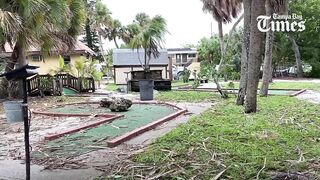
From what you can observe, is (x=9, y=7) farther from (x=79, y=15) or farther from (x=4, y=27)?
(x=79, y=15)

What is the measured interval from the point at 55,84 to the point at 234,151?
15361 millimetres

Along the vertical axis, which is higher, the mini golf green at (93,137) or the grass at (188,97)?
the grass at (188,97)

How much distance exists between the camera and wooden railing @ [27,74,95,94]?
749 inches

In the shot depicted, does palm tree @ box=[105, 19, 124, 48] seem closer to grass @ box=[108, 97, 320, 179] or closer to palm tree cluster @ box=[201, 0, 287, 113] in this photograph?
palm tree cluster @ box=[201, 0, 287, 113]

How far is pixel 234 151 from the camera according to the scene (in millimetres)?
5422

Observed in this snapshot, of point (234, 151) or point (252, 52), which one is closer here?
point (234, 151)

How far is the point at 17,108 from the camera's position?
10.1 m

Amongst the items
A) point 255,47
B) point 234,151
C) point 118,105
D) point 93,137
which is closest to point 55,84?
point 118,105

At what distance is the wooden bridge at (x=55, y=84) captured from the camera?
1898cm

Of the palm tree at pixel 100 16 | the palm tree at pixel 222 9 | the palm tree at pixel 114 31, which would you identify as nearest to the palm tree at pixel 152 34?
the palm tree at pixel 222 9

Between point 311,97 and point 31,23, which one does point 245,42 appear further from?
point 31,23

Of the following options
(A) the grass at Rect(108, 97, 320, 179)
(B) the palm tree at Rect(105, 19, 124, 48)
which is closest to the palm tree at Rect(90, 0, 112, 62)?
(B) the palm tree at Rect(105, 19, 124, 48)

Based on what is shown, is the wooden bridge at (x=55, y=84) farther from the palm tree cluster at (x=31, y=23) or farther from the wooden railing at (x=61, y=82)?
the palm tree cluster at (x=31, y=23)

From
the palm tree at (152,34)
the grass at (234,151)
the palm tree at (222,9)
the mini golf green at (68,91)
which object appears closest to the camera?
the grass at (234,151)
